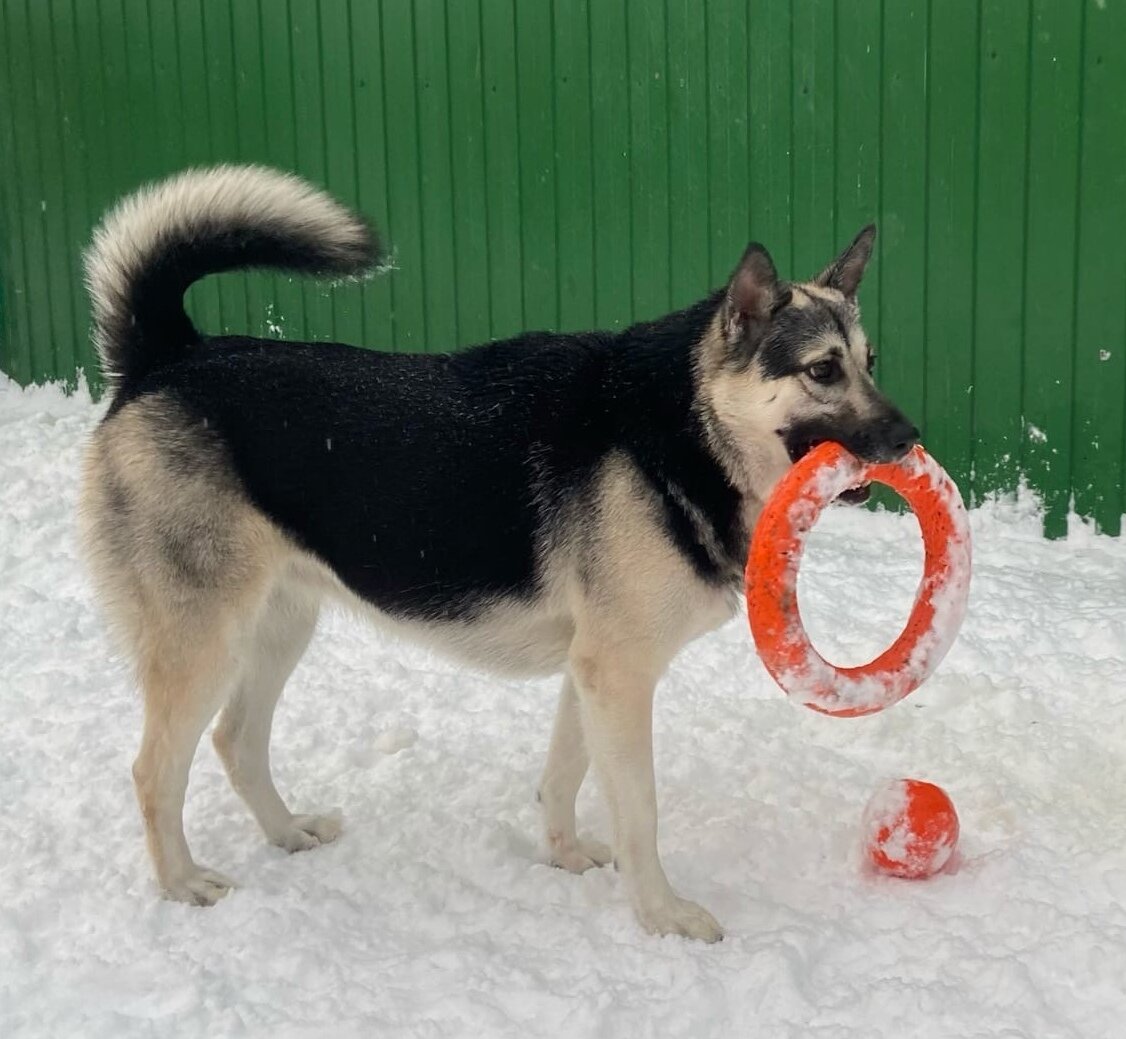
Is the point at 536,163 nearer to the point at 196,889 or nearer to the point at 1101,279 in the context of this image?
the point at 1101,279

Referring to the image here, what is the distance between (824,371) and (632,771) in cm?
110

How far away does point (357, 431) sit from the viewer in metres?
3.61

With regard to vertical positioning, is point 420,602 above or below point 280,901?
above

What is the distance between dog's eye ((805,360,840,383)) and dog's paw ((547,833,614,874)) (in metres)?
1.47

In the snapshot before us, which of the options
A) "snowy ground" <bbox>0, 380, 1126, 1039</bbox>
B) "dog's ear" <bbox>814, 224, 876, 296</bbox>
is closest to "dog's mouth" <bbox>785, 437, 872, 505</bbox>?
"dog's ear" <bbox>814, 224, 876, 296</bbox>

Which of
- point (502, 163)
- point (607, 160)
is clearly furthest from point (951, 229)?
point (502, 163)

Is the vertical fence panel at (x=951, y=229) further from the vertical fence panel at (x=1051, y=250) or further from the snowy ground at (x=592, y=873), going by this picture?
the snowy ground at (x=592, y=873)

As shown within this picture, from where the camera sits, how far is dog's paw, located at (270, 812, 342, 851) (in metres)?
3.94

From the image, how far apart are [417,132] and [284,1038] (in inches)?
221

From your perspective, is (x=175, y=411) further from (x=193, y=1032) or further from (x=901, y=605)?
(x=901, y=605)

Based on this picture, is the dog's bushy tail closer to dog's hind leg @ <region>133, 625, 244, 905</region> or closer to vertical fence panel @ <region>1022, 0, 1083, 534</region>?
dog's hind leg @ <region>133, 625, 244, 905</region>

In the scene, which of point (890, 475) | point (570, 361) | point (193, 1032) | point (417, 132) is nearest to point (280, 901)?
point (193, 1032)

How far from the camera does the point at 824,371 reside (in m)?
3.32

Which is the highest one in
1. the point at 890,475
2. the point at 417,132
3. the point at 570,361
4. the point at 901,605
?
the point at 417,132
